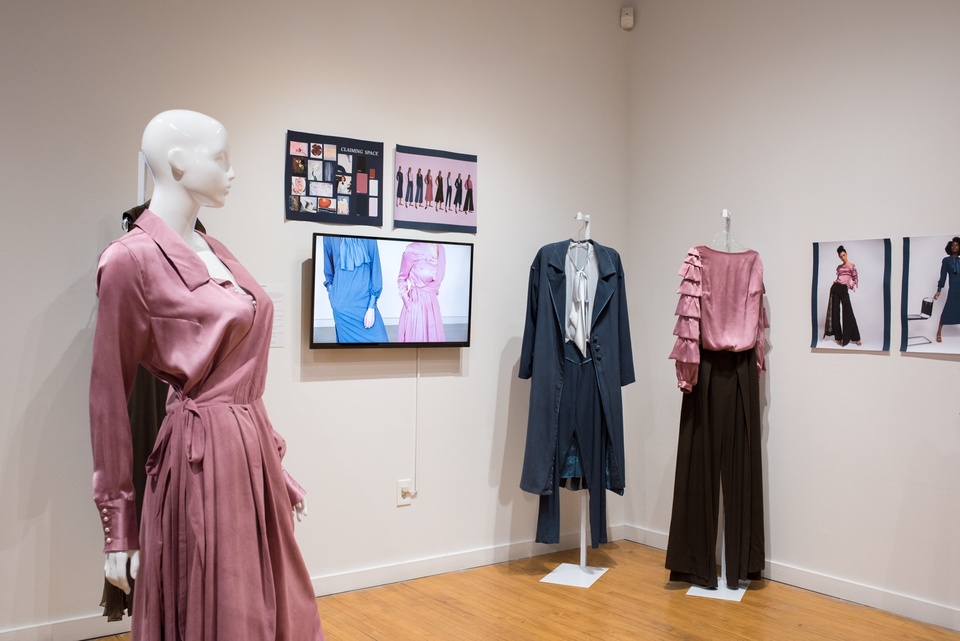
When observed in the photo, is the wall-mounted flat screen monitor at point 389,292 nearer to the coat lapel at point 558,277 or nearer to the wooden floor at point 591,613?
the coat lapel at point 558,277

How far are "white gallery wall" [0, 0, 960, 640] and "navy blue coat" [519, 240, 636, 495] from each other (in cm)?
28

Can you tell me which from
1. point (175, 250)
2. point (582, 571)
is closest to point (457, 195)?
point (582, 571)

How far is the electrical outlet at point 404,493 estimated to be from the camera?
3838 millimetres

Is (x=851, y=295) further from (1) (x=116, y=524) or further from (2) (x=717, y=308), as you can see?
(1) (x=116, y=524)

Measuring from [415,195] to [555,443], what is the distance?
1373 mm

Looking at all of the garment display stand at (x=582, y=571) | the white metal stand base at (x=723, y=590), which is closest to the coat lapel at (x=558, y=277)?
the garment display stand at (x=582, y=571)

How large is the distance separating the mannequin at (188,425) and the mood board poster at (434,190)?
188 centimetres

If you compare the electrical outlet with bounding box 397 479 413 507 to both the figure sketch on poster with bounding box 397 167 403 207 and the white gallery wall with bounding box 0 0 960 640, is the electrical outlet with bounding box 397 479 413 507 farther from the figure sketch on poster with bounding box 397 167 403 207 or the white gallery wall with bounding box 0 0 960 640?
the figure sketch on poster with bounding box 397 167 403 207

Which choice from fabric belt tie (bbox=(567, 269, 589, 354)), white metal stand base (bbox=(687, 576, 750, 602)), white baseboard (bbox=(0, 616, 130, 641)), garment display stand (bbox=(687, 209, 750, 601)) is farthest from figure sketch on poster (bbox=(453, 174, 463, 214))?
white baseboard (bbox=(0, 616, 130, 641))

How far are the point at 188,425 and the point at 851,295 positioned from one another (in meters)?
3.00

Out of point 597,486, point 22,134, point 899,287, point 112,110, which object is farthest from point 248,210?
point 899,287

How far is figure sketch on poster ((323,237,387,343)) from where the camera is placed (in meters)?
3.57

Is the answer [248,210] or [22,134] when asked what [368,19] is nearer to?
[248,210]

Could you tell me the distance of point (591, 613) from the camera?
3406 mm
